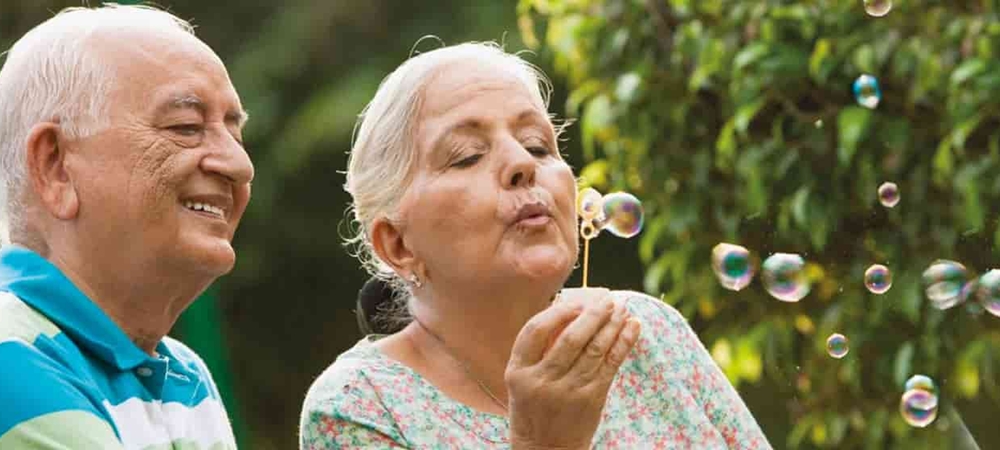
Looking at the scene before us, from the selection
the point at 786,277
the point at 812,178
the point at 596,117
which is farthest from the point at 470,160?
the point at 596,117

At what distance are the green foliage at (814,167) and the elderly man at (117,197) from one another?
83.4 inches

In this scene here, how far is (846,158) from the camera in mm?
4352

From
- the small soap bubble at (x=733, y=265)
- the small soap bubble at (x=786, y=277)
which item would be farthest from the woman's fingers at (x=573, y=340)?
the small soap bubble at (x=786, y=277)

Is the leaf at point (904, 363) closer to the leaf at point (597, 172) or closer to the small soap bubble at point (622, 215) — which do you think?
the leaf at point (597, 172)

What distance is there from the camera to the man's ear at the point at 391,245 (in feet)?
9.83

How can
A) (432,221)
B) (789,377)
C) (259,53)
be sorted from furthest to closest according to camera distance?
(259,53) → (789,377) → (432,221)

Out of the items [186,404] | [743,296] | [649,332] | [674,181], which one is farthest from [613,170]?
[186,404]

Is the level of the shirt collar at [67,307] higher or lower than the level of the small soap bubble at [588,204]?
lower

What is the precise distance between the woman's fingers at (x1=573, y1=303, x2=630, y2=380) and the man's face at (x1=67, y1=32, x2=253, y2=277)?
0.55 metres

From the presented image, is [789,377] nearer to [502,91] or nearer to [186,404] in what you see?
[502,91]

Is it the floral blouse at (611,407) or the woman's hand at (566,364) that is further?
the floral blouse at (611,407)

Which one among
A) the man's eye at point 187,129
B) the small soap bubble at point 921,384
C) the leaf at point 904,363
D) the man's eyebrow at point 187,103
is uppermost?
the man's eyebrow at point 187,103

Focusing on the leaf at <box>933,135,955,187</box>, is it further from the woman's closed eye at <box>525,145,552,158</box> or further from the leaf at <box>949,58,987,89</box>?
the woman's closed eye at <box>525,145,552,158</box>

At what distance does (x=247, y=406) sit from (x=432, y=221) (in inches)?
219
